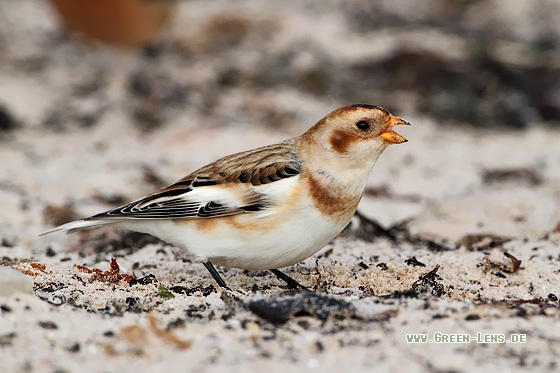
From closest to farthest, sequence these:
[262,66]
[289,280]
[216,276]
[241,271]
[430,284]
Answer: [430,284] → [216,276] → [289,280] → [241,271] → [262,66]

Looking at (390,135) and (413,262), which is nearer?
(390,135)

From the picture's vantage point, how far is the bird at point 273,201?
430 cm

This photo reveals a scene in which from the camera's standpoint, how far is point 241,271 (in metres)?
5.09

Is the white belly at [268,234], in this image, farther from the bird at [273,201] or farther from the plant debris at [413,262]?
the plant debris at [413,262]

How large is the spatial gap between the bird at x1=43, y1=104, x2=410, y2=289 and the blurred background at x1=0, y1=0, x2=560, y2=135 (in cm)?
450

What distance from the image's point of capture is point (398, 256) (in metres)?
5.10

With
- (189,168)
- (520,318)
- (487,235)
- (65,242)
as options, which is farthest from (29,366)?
(189,168)

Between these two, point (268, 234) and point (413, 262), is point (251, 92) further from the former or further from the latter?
point (268, 234)

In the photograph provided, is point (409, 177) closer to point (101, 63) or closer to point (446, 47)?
point (446, 47)

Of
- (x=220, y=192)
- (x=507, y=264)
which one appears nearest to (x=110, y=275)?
(x=220, y=192)

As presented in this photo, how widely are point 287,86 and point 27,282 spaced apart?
6702mm

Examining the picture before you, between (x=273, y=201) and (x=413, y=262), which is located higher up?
(x=273, y=201)

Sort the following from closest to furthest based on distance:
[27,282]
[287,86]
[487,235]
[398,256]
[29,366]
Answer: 1. [29,366]
2. [27,282]
3. [398,256]
4. [487,235]
5. [287,86]

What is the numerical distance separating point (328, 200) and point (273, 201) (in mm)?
284
